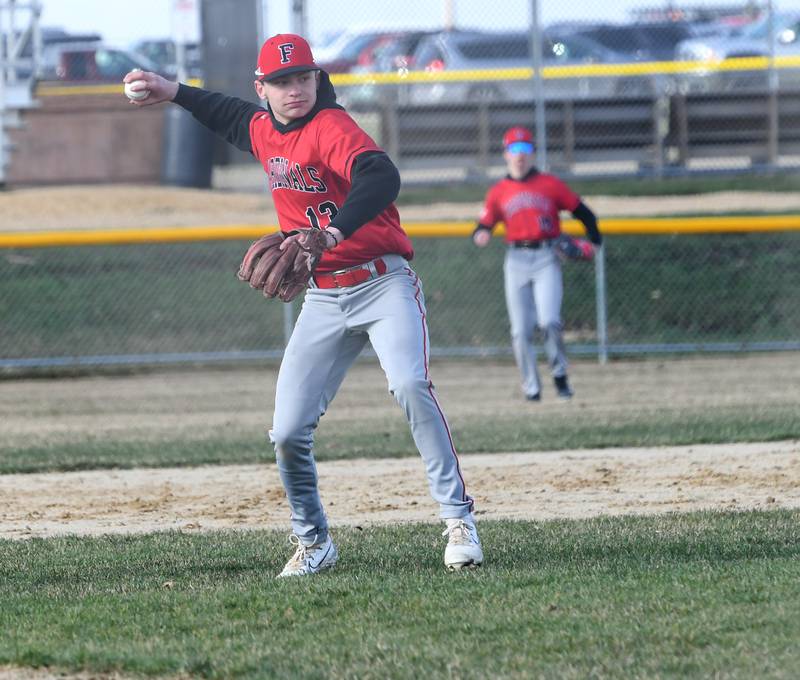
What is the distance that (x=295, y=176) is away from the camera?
17.4ft

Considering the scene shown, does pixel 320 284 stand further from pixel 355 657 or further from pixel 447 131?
pixel 447 131

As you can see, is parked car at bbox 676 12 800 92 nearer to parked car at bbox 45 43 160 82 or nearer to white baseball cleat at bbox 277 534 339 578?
parked car at bbox 45 43 160 82

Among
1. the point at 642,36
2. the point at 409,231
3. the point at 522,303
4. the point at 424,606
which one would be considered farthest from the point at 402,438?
the point at 642,36

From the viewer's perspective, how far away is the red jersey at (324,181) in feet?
16.9

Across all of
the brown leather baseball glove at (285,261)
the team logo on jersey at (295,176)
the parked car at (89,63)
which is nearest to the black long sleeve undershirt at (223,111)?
the team logo on jersey at (295,176)

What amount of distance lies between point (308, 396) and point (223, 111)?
125 cm

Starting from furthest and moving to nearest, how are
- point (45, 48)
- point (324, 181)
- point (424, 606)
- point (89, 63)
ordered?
point (45, 48) → point (89, 63) → point (324, 181) → point (424, 606)

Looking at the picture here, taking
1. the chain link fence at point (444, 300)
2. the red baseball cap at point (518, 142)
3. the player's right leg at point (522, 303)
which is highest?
the red baseball cap at point (518, 142)

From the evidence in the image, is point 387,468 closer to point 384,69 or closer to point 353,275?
point 353,275

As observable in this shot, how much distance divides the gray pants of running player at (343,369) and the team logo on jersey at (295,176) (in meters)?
0.38

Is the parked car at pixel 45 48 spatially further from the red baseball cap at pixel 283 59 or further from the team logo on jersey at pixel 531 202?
the red baseball cap at pixel 283 59

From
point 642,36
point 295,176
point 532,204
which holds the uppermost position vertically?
point 642,36

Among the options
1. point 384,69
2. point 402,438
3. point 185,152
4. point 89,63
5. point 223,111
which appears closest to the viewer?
point 223,111

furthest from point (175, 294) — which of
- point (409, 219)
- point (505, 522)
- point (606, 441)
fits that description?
point (505, 522)
